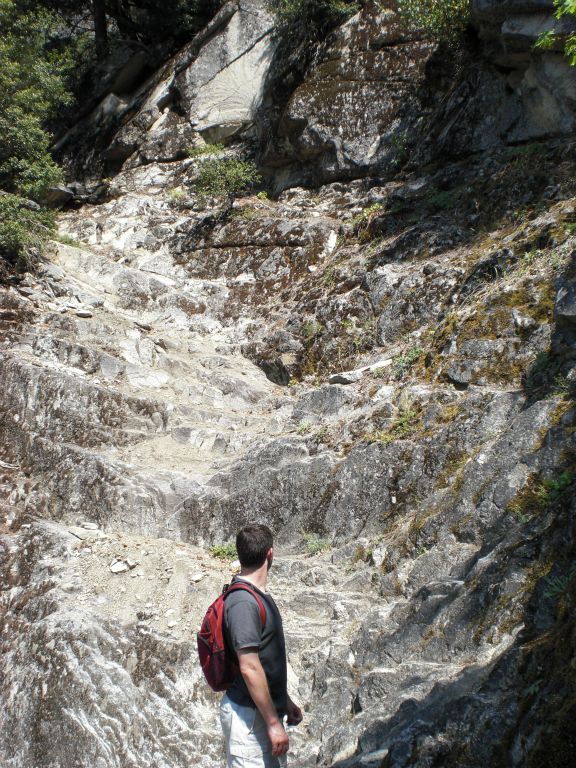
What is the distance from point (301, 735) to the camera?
4516mm

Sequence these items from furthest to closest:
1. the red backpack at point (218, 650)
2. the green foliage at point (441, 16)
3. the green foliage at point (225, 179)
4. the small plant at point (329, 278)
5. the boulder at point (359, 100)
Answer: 1. the green foliage at point (225, 179)
2. the boulder at point (359, 100)
3. the green foliage at point (441, 16)
4. the small plant at point (329, 278)
5. the red backpack at point (218, 650)

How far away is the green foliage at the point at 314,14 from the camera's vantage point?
47.5ft

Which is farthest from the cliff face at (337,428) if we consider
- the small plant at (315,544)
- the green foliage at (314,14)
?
the green foliage at (314,14)

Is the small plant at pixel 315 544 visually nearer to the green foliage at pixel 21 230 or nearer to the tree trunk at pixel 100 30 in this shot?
the green foliage at pixel 21 230

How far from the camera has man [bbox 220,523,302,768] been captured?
2826 mm

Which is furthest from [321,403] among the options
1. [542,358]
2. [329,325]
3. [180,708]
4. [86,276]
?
[86,276]

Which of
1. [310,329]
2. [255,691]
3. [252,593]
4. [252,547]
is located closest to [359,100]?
[310,329]

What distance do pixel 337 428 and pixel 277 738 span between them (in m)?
4.52

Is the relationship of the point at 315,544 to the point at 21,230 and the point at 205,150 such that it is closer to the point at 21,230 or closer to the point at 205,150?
the point at 21,230

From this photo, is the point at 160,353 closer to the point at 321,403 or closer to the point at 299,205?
the point at 321,403

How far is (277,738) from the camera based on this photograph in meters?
2.81

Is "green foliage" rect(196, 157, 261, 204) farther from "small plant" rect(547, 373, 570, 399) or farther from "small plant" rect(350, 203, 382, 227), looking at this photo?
"small plant" rect(547, 373, 570, 399)

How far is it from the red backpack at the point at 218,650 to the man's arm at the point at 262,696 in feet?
0.40

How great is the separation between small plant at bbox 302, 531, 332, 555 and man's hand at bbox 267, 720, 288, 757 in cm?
334
